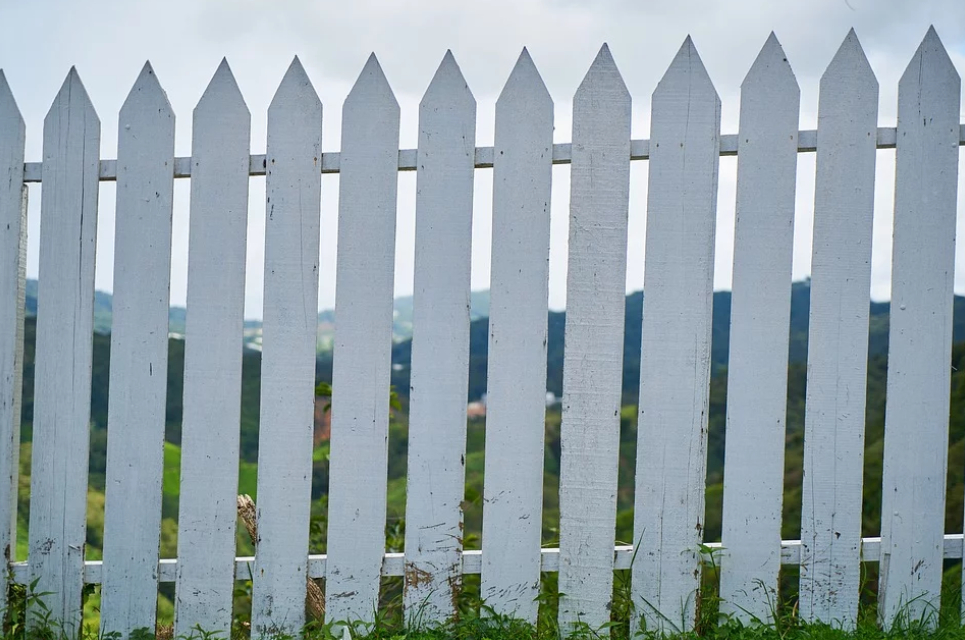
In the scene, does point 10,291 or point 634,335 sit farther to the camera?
point 634,335

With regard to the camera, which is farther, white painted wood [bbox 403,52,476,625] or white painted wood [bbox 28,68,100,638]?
white painted wood [bbox 28,68,100,638]

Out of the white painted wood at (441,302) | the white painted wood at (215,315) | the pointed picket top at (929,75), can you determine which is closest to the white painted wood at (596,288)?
the white painted wood at (441,302)

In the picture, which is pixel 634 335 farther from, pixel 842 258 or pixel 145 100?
pixel 145 100

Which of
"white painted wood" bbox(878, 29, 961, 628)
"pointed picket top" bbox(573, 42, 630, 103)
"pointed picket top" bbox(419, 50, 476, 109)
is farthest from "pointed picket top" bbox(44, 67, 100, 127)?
"white painted wood" bbox(878, 29, 961, 628)

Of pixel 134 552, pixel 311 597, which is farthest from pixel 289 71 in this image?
pixel 311 597

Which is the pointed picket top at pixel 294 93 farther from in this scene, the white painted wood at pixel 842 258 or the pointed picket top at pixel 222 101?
the white painted wood at pixel 842 258

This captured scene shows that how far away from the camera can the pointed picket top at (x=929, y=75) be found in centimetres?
263

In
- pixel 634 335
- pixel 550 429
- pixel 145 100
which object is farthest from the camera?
pixel 550 429

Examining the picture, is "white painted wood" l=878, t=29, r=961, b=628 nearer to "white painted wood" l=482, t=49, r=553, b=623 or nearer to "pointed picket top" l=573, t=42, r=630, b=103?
"pointed picket top" l=573, t=42, r=630, b=103

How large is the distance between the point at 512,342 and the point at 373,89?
0.97m

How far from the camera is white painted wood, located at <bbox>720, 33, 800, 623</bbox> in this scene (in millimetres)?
2568

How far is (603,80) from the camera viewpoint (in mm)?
2580

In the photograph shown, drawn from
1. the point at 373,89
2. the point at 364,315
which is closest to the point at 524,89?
the point at 373,89

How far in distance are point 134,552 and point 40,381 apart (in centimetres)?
68
